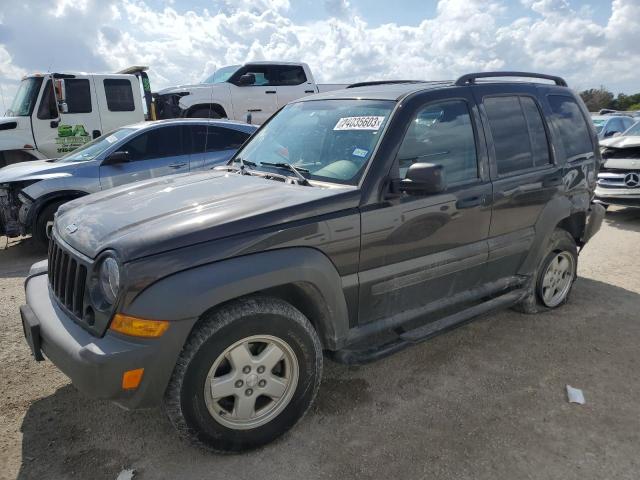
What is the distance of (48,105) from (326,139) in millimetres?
8528

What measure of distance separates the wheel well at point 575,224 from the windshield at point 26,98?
953 centimetres

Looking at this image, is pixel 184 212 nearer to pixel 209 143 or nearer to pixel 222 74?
pixel 209 143

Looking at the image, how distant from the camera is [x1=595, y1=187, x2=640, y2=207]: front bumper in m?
A: 8.17

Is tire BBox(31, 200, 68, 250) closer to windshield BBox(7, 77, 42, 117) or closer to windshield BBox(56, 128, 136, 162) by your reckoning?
windshield BBox(56, 128, 136, 162)

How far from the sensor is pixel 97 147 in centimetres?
714

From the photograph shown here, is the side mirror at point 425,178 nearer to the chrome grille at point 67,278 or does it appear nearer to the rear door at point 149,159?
the chrome grille at point 67,278

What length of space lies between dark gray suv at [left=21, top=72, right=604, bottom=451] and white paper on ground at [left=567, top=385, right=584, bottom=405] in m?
0.76

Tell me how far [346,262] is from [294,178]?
0.67m

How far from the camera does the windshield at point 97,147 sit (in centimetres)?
698

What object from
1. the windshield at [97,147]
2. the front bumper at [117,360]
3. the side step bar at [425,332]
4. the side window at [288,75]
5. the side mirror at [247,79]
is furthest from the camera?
the side window at [288,75]

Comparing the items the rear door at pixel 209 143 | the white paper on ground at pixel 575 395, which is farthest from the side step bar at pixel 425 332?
the rear door at pixel 209 143

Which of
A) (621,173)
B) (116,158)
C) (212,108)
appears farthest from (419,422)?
(212,108)

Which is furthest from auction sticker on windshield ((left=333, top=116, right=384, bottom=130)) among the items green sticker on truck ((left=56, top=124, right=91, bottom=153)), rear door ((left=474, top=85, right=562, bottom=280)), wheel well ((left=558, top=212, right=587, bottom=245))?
green sticker on truck ((left=56, top=124, right=91, bottom=153))

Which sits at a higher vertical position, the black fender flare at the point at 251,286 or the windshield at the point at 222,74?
the windshield at the point at 222,74
